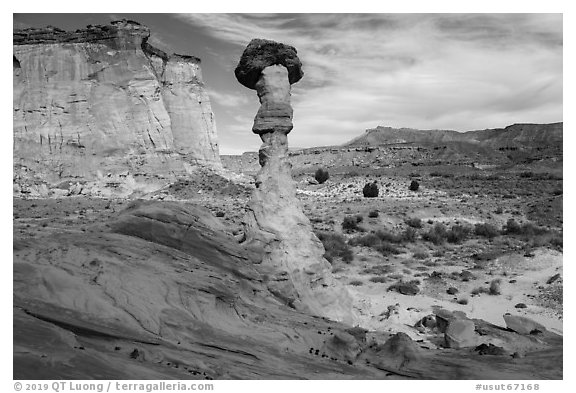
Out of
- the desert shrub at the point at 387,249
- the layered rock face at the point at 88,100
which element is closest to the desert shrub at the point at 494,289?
the desert shrub at the point at 387,249

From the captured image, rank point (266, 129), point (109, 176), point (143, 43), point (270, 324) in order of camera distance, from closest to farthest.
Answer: point (270, 324) → point (266, 129) → point (109, 176) → point (143, 43)

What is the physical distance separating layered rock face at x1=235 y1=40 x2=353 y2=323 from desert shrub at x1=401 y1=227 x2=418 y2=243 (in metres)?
12.4

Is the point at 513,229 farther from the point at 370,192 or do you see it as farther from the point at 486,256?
the point at 370,192

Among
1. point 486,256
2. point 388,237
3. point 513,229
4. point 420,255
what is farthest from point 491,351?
point 513,229

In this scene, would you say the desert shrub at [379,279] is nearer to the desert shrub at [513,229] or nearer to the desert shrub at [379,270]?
the desert shrub at [379,270]

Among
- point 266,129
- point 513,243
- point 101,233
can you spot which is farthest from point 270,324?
point 513,243

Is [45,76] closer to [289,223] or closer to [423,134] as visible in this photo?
[289,223]

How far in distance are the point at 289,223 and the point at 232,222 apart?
13.2 meters

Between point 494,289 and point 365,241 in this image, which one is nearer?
point 494,289

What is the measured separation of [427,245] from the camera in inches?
859

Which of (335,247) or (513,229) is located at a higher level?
(513,229)

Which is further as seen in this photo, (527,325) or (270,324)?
(527,325)

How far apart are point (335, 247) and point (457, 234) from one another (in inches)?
263

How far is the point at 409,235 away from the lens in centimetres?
2270
